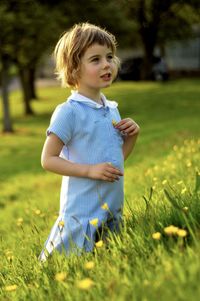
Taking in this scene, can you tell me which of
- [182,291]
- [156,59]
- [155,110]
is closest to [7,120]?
[155,110]

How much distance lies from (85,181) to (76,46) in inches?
31.6

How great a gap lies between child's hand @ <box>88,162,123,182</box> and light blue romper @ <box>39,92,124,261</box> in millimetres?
143

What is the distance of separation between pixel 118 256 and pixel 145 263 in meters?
0.17

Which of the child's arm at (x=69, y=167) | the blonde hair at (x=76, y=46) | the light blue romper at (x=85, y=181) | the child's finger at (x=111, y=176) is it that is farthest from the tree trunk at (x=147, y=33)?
the child's finger at (x=111, y=176)

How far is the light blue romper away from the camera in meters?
3.43

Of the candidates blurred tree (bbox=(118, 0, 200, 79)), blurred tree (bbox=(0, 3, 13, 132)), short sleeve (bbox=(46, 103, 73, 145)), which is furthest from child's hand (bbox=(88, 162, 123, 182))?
blurred tree (bbox=(118, 0, 200, 79))

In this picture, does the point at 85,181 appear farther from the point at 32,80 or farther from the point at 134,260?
the point at 32,80

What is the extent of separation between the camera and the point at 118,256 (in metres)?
2.72

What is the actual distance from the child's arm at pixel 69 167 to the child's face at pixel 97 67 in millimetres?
418

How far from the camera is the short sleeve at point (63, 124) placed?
3.39m

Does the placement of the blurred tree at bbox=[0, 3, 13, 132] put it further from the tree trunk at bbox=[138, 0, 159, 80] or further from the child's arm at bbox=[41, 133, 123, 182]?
the child's arm at bbox=[41, 133, 123, 182]

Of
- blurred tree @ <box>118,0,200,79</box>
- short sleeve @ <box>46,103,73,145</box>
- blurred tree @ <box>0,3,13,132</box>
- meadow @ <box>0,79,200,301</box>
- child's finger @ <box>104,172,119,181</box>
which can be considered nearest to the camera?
meadow @ <box>0,79,200,301</box>

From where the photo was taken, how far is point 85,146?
348 cm

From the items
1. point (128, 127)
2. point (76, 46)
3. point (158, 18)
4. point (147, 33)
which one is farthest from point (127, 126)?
point (147, 33)
